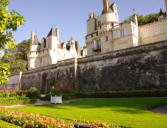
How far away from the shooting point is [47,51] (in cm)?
4294

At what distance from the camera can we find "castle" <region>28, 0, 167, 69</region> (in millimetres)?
29016

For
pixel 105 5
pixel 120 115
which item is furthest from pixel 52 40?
pixel 120 115

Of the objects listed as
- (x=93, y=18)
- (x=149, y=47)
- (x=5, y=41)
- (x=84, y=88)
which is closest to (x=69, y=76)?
(x=84, y=88)

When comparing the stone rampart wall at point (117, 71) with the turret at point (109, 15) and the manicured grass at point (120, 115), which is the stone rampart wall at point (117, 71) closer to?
the manicured grass at point (120, 115)

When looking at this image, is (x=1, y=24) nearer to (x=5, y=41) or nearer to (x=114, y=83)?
(x=5, y=41)

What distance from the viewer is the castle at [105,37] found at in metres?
29.0

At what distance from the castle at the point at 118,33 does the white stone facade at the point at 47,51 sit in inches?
429

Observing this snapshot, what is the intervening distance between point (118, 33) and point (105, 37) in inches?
129

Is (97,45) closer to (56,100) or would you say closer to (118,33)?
(118,33)

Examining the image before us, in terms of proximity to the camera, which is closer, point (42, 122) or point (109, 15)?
point (42, 122)

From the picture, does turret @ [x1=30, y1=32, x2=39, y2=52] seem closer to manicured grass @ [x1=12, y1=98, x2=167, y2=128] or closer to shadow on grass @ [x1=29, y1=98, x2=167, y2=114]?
shadow on grass @ [x1=29, y1=98, x2=167, y2=114]

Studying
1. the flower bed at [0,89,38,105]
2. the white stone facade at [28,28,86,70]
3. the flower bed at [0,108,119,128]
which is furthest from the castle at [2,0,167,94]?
the flower bed at [0,108,119,128]

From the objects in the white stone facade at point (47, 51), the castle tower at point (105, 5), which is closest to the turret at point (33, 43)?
the white stone facade at point (47, 51)

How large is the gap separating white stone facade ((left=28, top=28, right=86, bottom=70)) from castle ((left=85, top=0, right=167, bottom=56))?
10.9 m
